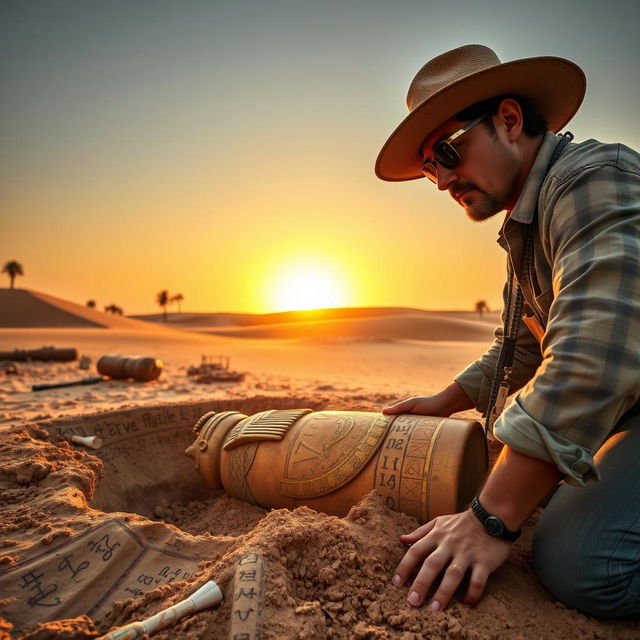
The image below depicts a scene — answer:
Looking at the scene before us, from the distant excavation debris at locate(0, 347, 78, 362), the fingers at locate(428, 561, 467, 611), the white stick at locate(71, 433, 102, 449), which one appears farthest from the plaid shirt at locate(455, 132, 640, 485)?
the distant excavation debris at locate(0, 347, 78, 362)

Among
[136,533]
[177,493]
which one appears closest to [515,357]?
[136,533]

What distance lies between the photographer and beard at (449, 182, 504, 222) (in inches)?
84.4

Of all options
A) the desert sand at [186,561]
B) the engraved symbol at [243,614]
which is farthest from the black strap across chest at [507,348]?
the engraved symbol at [243,614]

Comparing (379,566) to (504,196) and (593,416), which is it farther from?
(504,196)

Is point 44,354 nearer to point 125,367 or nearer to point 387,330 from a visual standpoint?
point 125,367

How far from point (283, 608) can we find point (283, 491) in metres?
1.12

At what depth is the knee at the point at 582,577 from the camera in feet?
5.18

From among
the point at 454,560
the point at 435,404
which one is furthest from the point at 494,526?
the point at 435,404

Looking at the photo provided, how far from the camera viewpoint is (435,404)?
9.13 ft

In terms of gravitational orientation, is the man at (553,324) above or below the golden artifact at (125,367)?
above

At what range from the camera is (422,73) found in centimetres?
225

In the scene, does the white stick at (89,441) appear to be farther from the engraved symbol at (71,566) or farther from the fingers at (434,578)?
the fingers at (434,578)

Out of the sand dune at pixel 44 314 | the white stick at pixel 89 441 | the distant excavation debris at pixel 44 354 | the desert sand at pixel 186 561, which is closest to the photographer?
the desert sand at pixel 186 561

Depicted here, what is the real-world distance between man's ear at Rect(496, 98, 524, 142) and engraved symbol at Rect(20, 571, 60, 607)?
2.78 meters
